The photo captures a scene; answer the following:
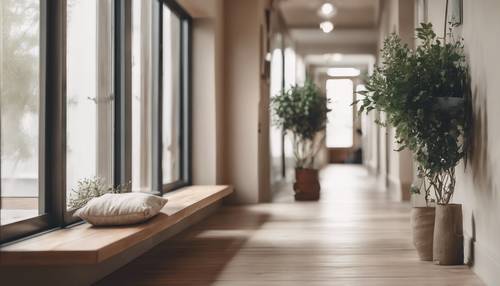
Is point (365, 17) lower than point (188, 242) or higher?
higher

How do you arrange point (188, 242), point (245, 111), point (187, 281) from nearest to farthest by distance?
1. point (187, 281)
2. point (188, 242)
3. point (245, 111)

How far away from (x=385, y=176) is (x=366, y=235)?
5.58m

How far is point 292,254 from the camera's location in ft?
15.5

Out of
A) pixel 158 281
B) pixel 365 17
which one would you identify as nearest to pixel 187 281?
pixel 158 281

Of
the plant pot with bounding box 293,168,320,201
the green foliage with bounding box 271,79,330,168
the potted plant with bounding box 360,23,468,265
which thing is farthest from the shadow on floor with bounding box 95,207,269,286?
the green foliage with bounding box 271,79,330,168

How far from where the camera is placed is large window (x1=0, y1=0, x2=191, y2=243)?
3.25 m

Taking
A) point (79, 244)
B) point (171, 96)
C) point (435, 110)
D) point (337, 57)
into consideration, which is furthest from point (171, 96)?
point (337, 57)

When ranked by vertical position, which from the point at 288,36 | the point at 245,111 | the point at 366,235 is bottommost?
the point at 366,235

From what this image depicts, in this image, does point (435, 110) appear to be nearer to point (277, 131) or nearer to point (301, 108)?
point (301, 108)

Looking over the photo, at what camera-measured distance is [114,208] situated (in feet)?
11.6

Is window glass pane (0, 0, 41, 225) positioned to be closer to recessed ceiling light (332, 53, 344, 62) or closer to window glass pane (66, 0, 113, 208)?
window glass pane (66, 0, 113, 208)

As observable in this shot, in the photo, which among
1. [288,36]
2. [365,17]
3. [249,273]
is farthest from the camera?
[288,36]

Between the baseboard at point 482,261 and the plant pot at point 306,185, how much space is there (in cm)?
496

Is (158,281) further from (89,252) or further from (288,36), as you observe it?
(288,36)
